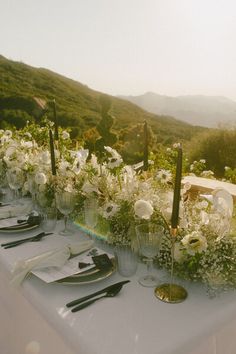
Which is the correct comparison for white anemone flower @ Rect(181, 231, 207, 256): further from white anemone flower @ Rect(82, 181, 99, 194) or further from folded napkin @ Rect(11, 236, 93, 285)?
white anemone flower @ Rect(82, 181, 99, 194)

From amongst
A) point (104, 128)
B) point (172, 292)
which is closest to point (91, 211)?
point (172, 292)

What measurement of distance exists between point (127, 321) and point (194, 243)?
16.4 inches

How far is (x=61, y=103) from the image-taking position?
31.9 m

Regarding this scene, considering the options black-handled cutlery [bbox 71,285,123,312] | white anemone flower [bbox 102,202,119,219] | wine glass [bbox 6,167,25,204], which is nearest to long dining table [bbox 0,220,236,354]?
black-handled cutlery [bbox 71,285,123,312]

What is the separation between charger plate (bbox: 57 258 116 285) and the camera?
1679 millimetres

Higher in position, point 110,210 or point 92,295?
point 110,210

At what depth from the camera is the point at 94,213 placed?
7.07 feet

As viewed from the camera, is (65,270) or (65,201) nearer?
(65,270)

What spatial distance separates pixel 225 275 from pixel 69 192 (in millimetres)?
1080

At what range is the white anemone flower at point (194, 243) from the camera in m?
1.57

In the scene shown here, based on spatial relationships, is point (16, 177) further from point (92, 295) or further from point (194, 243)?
point (194, 243)

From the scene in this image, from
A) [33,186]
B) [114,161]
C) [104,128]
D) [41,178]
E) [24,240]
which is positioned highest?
[104,128]

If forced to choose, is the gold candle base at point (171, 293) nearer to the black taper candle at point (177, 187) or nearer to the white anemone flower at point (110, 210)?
the black taper candle at point (177, 187)

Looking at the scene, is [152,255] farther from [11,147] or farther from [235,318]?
[11,147]
